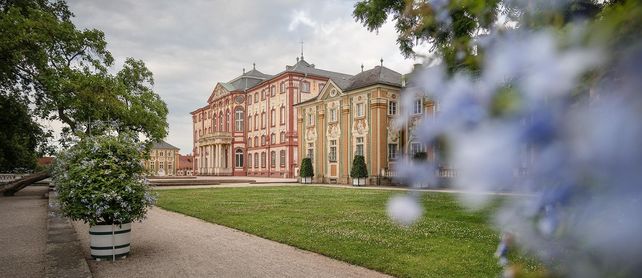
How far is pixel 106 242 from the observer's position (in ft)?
22.7

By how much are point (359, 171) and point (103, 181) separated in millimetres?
23275

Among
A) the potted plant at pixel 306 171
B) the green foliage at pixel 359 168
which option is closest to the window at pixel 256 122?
the potted plant at pixel 306 171

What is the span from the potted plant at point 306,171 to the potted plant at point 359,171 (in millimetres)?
5479

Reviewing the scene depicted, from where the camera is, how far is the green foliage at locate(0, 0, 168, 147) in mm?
17016

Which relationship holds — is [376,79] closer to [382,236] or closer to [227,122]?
[382,236]

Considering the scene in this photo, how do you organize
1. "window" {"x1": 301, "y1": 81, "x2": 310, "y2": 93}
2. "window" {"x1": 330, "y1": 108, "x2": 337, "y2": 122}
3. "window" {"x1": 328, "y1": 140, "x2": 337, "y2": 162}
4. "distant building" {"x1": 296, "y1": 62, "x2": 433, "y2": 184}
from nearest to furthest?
1. "distant building" {"x1": 296, "y1": 62, "x2": 433, "y2": 184}
2. "window" {"x1": 328, "y1": 140, "x2": 337, "y2": 162}
3. "window" {"x1": 330, "y1": 108, "x2": 337, "y2": 122}
4. "window" {"x1": 301, "y1": 81, "x2": 310, "y2": 93}

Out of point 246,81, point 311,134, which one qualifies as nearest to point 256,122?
point 246,81

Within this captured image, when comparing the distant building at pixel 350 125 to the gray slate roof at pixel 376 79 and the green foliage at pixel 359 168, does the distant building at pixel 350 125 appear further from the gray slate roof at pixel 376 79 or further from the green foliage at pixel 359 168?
the green foliage at pixel 359 168

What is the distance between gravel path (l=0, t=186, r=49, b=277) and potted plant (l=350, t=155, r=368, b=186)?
19.1 m

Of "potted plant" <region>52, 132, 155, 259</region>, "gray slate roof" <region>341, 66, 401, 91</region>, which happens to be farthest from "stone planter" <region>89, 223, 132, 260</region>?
"gray slate roof" <region>341, 66, 401, 91</region>

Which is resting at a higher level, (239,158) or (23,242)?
(239,158)

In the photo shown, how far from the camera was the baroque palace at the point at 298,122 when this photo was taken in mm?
30719

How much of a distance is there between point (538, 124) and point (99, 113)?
20818mm

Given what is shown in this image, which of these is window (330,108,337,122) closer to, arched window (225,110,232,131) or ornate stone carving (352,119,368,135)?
ornate stone carving (352,119,368,135)
